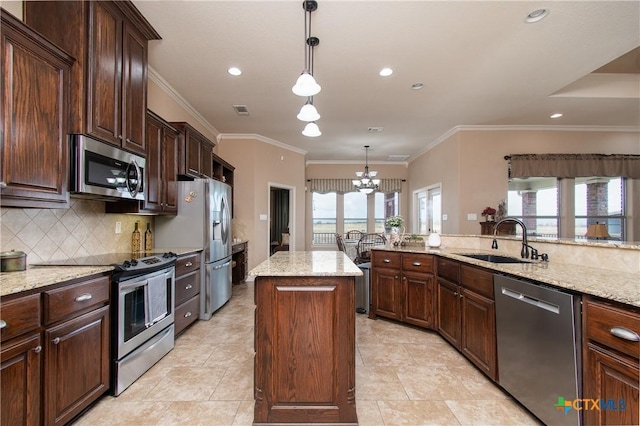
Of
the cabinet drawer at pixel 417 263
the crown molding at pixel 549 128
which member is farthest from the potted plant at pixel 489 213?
the cabinet drawer at pixel 417 263

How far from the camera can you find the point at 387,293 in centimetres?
333

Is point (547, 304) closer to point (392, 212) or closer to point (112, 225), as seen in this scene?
point (112, 225)

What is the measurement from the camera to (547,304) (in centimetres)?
159

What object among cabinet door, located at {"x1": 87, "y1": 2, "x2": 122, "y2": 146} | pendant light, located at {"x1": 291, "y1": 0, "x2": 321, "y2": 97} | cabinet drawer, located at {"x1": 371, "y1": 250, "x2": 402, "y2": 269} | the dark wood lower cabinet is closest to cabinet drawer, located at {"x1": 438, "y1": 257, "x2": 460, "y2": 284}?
cabinet drawer, located at {"x1": 371, "y1": 250, "x2": 402, "y2": 269}

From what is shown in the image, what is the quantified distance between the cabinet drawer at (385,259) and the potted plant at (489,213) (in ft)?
8.49

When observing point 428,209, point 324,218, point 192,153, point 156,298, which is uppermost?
point 192,153

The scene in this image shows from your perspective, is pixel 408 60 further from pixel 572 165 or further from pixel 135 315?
pixel 572 165

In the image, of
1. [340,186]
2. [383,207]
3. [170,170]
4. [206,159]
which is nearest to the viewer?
[170,170]

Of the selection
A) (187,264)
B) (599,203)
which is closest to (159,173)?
(187,264)

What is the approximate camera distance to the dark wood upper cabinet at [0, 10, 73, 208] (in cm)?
146

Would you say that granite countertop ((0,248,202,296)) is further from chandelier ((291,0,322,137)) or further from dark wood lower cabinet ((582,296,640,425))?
dark wood lower cabinet ((582,296,640,425))

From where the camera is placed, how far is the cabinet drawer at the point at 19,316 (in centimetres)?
125

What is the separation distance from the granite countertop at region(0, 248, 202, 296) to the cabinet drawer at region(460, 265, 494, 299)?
8.98 ft

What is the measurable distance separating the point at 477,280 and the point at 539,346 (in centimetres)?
65
